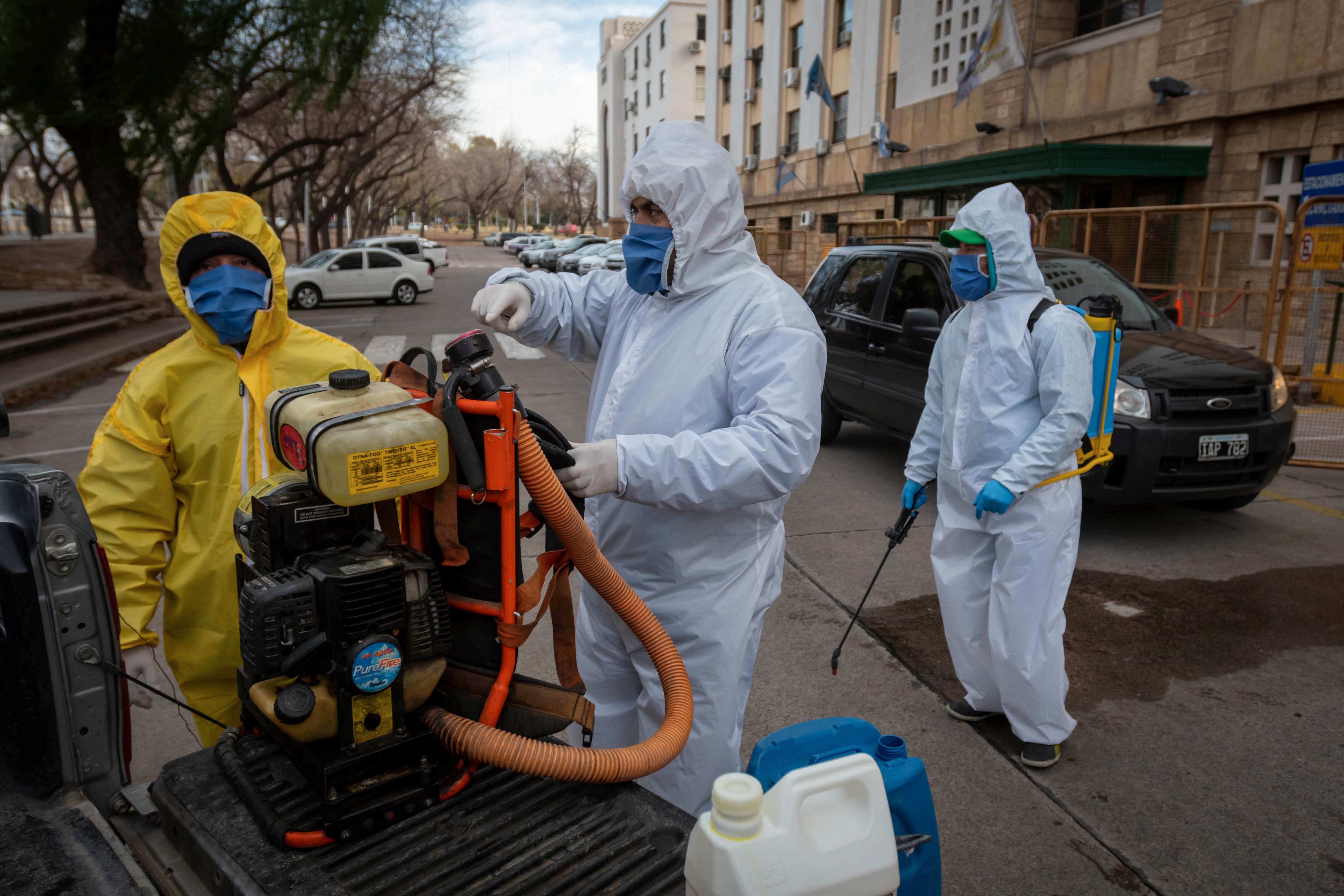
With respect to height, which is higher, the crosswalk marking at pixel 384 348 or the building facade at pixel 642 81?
the building facade at pixel 642 81

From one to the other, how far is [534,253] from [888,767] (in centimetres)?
4457

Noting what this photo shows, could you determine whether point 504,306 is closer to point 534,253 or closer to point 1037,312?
point 1037,312

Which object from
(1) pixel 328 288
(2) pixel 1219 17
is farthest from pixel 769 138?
(2) pixel 1219 17

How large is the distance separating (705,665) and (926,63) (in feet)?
75.4

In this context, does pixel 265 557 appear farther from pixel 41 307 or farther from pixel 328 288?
pixel 328 288

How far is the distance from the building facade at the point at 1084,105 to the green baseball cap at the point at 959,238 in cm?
1177

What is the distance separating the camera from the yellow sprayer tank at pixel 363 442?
1.43m

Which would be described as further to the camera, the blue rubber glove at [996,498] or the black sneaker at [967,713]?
the black sneaker at [967,713]

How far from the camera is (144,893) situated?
1509 mm

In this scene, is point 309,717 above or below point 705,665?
above

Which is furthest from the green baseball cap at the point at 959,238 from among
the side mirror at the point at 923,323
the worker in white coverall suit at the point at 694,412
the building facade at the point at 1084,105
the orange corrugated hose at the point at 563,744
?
the building facade at the point at 1084,105

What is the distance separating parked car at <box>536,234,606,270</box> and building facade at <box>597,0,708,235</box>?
2.43 metres

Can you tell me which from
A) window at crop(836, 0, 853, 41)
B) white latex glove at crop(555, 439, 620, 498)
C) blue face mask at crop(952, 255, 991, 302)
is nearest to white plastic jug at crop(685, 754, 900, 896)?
white latex glove at crop(555, 439, 620, 498)

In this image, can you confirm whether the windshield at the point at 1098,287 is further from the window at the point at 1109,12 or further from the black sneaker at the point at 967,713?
the window at the point at 1109,12
